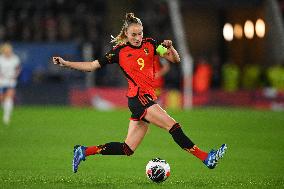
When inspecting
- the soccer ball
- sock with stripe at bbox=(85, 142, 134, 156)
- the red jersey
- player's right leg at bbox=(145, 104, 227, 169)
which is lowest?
the soccer ball

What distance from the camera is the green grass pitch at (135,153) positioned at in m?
11.9

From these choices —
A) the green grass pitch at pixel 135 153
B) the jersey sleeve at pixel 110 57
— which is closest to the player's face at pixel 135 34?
the jersey sleeve at pixel 110 57

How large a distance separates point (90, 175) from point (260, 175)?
2.47 m

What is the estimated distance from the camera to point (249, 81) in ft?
114

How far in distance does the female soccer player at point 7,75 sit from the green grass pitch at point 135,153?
591 millimetres

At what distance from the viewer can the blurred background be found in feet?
104

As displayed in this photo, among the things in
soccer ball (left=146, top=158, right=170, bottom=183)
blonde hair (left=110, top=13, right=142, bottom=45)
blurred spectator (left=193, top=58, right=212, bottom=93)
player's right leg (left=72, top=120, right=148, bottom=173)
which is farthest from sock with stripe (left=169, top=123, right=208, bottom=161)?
blurred spectator (left=193, top=58, right=212, bottom=93)

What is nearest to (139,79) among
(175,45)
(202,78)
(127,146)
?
(127,146)

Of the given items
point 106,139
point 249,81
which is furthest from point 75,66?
point 249,81

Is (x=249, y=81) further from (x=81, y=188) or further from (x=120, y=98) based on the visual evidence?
(x=81, y=188)

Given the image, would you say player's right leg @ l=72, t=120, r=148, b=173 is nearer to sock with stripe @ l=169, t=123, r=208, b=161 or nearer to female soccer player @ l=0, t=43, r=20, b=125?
sock with stripe @ l=169, t=123, r=208, b=161

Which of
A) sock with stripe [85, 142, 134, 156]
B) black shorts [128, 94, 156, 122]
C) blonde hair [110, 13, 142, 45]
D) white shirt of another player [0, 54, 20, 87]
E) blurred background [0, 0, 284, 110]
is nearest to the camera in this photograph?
black shorts [128, 94, 156, 122]

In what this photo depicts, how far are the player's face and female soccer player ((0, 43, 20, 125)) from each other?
13233 millimetres

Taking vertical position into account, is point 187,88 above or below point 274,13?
below
